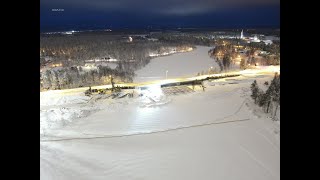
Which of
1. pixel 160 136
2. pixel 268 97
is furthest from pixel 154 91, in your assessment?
pixel 160 136

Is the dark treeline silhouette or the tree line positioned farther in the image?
the dark treeline silhouette

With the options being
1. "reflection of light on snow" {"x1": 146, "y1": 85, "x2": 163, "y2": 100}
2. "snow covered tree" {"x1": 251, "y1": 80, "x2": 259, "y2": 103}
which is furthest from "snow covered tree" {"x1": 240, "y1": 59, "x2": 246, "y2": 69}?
"reflection of light on snow" {"x1": 146, "y1": 85, "x2": 163, "y2": 100}

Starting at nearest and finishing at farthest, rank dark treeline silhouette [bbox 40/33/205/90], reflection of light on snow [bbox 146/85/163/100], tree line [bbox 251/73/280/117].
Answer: tree line [bbox 251/73/280/117] < reflection of light on snow [bbox 146/85/163/100] < dark treeline silhouette [bbox 40/33/205/90]

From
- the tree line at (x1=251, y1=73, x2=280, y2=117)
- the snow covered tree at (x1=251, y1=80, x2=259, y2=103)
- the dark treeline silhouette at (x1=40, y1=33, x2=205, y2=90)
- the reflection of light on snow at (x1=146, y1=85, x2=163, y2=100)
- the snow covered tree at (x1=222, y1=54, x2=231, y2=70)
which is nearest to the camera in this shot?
the tree line at (x1=251, y1=73, x2=280, y2=117)

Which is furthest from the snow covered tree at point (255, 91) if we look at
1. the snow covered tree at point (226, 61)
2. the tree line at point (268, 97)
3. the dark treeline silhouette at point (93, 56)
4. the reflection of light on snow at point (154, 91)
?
the dark treeline silhouette at point (93, 56)

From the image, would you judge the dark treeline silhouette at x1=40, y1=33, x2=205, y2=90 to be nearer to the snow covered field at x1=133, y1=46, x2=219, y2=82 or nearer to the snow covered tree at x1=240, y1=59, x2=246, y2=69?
the snow covered field at x1=133, y1=46, x2=219, y2=82

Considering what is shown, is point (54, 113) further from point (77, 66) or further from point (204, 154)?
point (77, 66)
